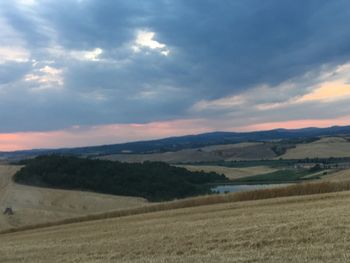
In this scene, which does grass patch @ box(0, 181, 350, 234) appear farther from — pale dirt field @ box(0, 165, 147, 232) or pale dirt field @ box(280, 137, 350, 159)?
pale dirt field @ box(280, 137, 350, 159)

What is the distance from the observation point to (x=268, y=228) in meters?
16.7

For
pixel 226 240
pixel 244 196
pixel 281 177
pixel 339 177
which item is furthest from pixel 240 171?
pixel 226 240

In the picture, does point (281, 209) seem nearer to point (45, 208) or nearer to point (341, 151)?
point (45, 208)

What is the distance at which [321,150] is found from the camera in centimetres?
14625

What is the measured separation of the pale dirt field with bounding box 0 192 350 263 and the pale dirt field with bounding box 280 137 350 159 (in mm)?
118858

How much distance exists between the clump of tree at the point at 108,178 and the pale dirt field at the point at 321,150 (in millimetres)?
47495

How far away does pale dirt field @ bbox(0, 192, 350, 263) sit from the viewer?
13.4m

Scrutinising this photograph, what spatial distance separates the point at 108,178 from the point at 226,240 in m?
80.6

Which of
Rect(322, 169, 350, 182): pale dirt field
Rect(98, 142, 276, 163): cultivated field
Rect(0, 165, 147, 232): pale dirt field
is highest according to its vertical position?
Rect(98, 142, 276, 163): cultivated field

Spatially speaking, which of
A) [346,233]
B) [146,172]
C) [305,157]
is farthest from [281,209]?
[305,157]

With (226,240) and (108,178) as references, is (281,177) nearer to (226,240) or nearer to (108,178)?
(108,178)

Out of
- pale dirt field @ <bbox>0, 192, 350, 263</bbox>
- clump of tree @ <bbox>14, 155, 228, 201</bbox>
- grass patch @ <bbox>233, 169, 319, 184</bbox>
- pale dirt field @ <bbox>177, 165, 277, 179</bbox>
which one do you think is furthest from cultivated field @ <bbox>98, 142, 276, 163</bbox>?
pale dirt field @ <bbox>0, 192, 350, 263</bbox>

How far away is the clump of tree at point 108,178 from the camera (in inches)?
3600

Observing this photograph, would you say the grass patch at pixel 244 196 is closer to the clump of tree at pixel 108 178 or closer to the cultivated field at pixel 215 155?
the clump of tree at pixel 108 178
